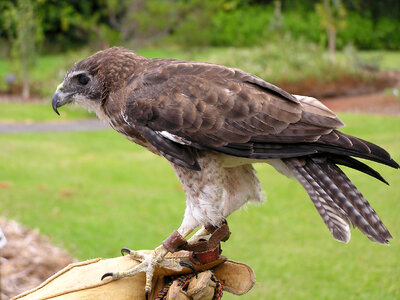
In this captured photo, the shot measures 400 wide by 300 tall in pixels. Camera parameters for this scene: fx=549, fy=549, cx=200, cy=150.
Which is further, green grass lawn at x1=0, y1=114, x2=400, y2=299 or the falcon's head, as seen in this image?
green grass lawn at x1=0, y1=114, x2=400, y2=299

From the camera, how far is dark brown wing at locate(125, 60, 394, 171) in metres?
2.92

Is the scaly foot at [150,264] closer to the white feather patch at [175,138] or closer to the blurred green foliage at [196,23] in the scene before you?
the white feather patch at [175,138]

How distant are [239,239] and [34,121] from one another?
31.1ft

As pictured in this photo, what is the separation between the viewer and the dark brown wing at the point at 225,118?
2918 millimetres

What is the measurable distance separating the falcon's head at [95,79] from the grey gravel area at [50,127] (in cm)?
1027

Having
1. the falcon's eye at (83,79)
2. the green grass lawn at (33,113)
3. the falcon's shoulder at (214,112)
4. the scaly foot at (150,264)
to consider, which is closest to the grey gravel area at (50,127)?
the green grass lawn at (33,113)

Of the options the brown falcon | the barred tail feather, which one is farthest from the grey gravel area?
the barred tail feather

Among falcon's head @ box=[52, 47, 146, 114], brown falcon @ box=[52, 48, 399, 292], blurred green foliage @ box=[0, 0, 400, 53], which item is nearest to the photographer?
brown falcon @ box=[52, 48, 399, 292]

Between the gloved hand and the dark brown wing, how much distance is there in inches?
25.0

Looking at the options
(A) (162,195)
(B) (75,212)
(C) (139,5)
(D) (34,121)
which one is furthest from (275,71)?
(C) (139,5)

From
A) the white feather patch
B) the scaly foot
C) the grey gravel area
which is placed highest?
the white feather patch

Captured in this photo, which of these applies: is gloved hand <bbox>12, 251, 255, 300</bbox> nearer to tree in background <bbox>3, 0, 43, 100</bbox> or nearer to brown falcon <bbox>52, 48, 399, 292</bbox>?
brown falcon <bbox>52, 48, 399, 292</bbox>

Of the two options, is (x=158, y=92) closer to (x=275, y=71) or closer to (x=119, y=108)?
(x=119, y=108)

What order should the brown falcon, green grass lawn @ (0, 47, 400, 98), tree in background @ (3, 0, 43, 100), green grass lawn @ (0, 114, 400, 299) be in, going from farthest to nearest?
tree in background @ (3, 0, 43, 100), green grass lawn @ (0, 47, 400, 98), green grass lawn @ (0, 114, 400, 299), the brown falcon
